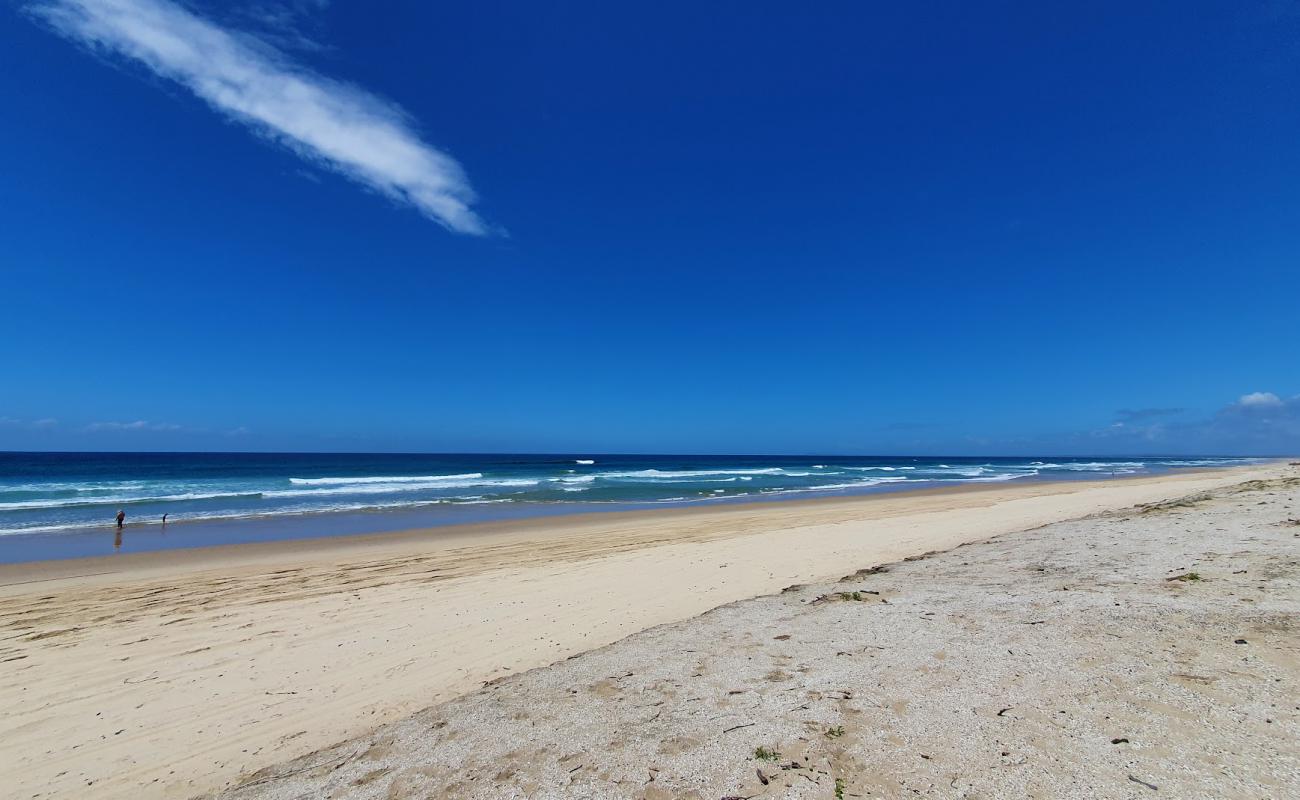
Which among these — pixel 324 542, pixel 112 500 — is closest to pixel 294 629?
pixel 324 542

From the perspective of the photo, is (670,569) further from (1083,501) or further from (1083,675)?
(1083,501)

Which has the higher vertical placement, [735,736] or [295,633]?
[735,736]

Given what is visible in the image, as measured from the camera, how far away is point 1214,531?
29.6 feet

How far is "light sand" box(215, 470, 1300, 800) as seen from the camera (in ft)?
9.62

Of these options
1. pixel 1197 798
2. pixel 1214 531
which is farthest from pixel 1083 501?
pixel 1197 798

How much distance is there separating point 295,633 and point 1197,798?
315 inches

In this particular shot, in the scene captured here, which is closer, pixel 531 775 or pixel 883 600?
pixel 531 775

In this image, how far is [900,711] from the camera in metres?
3.62

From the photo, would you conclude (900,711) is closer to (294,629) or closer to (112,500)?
(294,629)

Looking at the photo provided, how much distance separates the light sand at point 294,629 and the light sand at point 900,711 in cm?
91

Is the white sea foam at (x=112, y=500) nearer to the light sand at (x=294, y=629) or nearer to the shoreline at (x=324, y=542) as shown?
the shoreline at (x=324, y=542)

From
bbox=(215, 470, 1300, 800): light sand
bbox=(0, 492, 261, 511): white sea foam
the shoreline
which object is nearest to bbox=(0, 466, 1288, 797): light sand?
the shoreline

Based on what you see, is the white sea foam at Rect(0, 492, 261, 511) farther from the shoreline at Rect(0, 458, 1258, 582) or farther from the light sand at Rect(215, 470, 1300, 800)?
the light sand at Rect(215, 470, 1300, 800)

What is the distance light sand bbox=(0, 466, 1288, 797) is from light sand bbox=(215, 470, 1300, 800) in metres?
0.91
